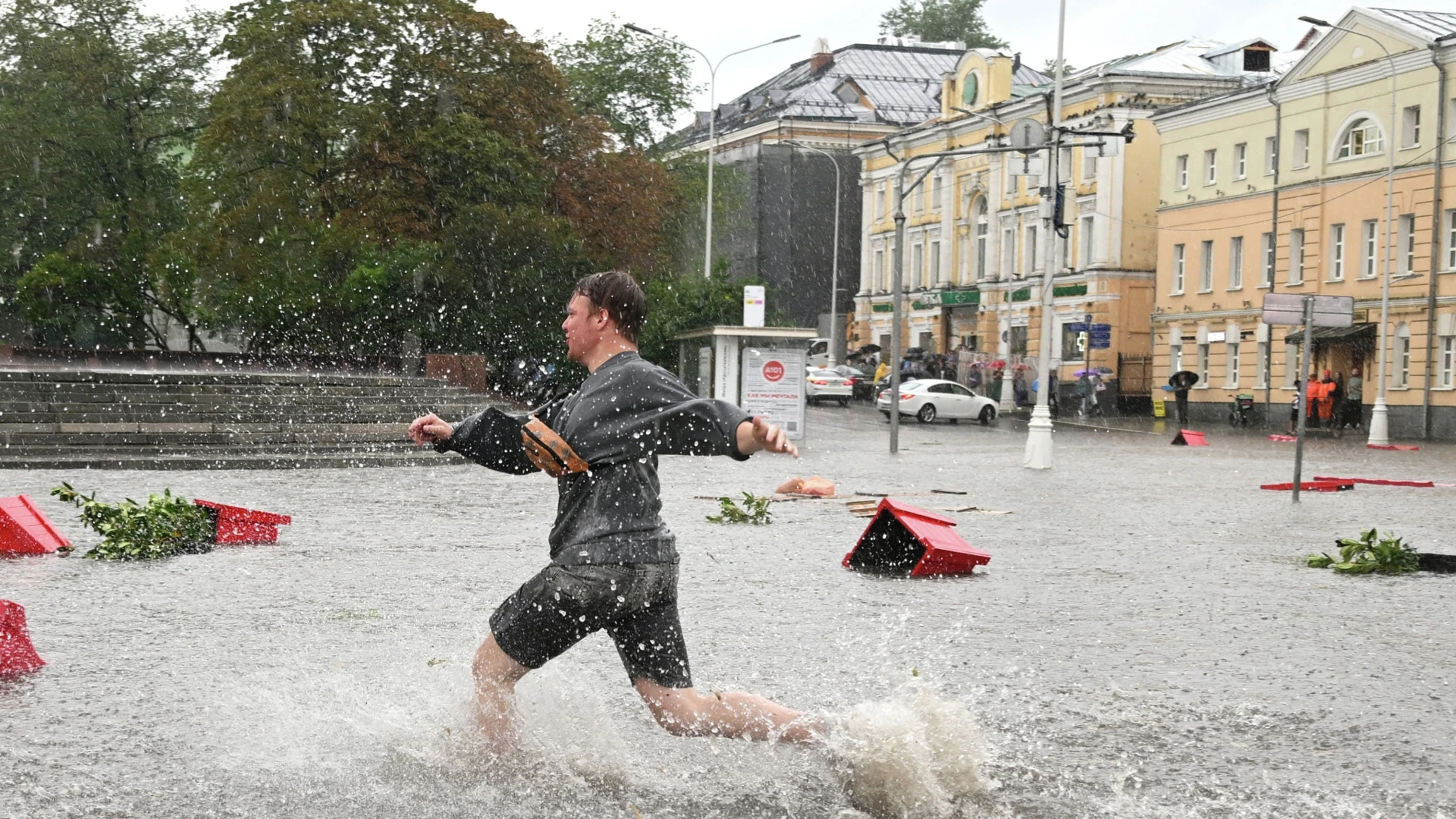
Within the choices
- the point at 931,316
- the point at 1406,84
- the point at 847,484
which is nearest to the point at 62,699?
the point at 847,484

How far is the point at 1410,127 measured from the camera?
49219 millimetres

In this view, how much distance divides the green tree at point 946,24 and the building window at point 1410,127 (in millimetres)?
52338

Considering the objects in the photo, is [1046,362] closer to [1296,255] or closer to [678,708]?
[1296,255]

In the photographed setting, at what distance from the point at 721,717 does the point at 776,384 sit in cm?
2995

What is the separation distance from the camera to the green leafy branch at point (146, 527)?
1240 cm

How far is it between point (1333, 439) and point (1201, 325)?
1704 centimetres

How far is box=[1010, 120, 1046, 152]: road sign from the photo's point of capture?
110 ft

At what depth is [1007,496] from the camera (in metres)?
21.0

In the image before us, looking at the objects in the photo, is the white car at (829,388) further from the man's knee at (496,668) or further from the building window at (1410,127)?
the man's knee at (496,668)

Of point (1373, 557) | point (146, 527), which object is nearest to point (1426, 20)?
point (1373, 557)

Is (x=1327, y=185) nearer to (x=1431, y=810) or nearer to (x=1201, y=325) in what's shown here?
(x=1201, y=325)

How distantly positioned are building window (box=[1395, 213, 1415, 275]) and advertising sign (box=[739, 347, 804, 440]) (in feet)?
70.6

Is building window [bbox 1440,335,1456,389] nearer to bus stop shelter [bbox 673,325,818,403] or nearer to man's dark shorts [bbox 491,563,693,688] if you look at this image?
bus stop shelter [bbox 673,325,818,403]

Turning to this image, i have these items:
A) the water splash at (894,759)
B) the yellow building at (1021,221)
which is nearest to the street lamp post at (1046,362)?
the yellow building at (1021,221)
